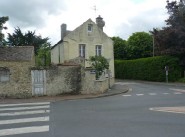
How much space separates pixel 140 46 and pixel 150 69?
18.8 metres

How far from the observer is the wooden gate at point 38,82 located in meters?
25.1

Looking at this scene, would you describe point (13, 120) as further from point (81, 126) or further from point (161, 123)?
point (161, 123)

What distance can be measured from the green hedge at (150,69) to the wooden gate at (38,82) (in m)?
22.0

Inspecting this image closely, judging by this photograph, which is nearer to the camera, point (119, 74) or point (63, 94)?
point (63, 94)

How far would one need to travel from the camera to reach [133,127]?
10.8m

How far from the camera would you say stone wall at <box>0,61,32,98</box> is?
2462 centimetres

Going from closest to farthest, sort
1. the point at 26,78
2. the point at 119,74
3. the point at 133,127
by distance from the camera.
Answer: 1. the point at 133,127
2. the point at 26,78
3. the point at 119,74

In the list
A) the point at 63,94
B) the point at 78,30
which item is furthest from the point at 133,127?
the point at 78,30

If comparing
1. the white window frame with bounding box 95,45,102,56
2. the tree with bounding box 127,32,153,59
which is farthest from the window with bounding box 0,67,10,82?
the tree with bounding box 127,32,153,59

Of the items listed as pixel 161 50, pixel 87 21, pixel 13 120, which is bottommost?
pixel 13 120

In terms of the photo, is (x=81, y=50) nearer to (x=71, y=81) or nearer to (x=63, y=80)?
(x=71, y=81)

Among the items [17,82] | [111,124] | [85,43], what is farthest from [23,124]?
[85,43]

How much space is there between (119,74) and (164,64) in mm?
14391

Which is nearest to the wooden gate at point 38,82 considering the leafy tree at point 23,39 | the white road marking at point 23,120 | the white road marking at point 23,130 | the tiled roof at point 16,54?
the tiled roof at point 16,54
